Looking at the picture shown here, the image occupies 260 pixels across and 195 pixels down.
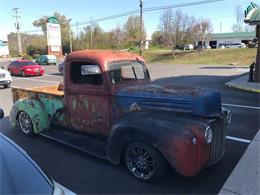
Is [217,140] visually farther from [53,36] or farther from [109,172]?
[53,36]

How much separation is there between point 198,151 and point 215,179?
2.95ft

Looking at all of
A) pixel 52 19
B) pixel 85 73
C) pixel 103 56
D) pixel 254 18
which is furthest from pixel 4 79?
pixel 52 19

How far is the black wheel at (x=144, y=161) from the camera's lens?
4.01m

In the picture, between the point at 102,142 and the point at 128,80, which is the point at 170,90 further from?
the point at 102,142

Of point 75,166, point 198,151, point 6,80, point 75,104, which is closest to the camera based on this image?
point 198,151

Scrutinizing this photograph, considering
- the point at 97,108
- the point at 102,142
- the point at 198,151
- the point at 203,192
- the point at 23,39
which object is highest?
the point at 23,39

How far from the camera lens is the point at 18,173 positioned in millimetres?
2078

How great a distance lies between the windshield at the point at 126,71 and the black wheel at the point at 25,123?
2402mm

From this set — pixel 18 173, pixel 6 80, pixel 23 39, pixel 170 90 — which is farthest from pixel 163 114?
pixel 23 39

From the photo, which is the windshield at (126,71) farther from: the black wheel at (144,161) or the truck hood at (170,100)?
the black wheel at (144,161)

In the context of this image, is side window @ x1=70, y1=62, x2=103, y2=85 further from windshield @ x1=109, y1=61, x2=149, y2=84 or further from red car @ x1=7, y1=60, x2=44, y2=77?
red car @ x1=7, y1=60, x2=44, y2=77

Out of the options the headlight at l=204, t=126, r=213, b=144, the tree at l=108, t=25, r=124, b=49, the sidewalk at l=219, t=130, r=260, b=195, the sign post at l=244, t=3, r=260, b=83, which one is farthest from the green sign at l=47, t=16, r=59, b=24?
the headlight at l=204, t=126, r=213, b=144

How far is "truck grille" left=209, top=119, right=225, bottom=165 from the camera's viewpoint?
4.15 m

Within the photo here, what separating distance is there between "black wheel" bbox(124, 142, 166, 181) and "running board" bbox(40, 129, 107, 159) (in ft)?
1.78
